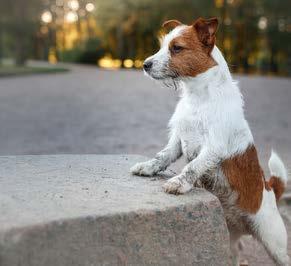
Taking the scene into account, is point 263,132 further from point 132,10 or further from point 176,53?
point 132,10

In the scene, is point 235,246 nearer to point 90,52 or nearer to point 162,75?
point 162,75

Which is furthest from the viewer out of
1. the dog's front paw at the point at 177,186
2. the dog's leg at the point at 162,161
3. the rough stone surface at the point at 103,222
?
the dog's leg at the point at 162,161

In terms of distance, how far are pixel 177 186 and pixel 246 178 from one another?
0.57 metres

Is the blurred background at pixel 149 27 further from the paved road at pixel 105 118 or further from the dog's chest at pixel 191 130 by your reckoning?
the dog's chest at pixel 191 130

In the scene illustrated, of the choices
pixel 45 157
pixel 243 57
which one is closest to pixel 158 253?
pixel 45 157

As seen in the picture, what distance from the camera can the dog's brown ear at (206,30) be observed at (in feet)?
12.6

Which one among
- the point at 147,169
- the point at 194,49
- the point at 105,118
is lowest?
the point at 105,118

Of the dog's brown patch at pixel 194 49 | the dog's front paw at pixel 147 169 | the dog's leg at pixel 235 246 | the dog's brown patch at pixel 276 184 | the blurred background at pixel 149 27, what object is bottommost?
the blurred background at pixel 149 27

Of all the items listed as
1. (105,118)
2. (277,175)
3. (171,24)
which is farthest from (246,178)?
(105,118)

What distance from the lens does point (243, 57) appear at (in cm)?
4453

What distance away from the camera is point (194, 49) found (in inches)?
153

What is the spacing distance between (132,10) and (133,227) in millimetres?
46152

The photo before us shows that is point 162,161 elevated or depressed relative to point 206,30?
depressed

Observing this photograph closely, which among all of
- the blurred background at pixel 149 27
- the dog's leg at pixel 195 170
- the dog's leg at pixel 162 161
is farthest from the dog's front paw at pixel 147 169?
the blurred background at pixel 149 27
